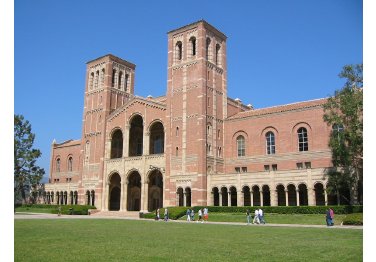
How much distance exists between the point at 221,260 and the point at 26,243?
8953 mm

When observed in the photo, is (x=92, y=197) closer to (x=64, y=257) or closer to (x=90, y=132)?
(x=90, y=132)

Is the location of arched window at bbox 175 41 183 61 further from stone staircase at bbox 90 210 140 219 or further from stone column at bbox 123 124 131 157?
stone staircase at bbox 90 210 140 219

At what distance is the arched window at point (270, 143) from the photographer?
164ft

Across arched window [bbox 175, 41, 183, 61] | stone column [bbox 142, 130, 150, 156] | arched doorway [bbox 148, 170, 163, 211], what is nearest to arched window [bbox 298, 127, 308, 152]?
arched window [bbox 175, 41, 183, 61]

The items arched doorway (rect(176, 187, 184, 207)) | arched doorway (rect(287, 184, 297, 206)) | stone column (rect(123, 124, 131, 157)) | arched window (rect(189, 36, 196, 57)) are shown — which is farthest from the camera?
stone column (rect(123, 124, 131, 157))

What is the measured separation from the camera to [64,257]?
12.1 meters

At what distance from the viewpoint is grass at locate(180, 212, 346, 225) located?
33941 millimetres

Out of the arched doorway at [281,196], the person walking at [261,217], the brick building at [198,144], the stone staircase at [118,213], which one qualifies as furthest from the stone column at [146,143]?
the person walking at [261,217]

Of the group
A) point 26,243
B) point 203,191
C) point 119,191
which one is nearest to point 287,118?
point 203,191

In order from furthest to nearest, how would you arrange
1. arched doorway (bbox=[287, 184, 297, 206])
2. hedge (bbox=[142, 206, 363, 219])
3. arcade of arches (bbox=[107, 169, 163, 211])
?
arcade of arches (bbox=[107, 169, 163, 211]) → arched doorway (bbox=[287, 184, 297, 206]) → hedge (bbox=[142, 206, 363, 219])

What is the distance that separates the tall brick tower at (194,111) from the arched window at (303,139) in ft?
35.9

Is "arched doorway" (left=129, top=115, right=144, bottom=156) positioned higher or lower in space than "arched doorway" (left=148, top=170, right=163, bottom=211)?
higher

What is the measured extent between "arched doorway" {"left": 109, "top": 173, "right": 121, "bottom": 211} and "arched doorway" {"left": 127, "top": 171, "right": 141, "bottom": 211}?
3.00 metres
